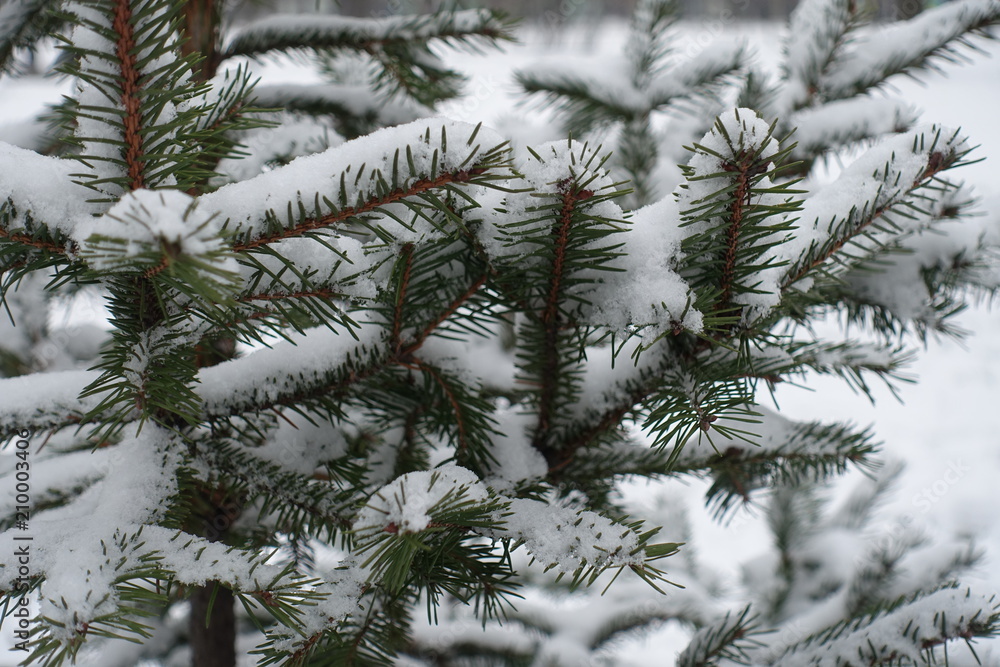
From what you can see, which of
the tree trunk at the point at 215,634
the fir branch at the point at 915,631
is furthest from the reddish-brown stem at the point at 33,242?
the fir branch at the point at 915,631

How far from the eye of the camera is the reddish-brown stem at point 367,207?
0.43 metres

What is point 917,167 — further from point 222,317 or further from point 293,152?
point 293,152

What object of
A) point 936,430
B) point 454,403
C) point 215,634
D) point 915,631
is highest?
point 936,430

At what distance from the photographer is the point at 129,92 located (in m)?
0.41

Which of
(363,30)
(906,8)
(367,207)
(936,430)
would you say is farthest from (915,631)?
(936,430)

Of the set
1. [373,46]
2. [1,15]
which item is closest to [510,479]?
[373,46]

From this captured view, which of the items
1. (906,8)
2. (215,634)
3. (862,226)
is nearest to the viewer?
(862,226)

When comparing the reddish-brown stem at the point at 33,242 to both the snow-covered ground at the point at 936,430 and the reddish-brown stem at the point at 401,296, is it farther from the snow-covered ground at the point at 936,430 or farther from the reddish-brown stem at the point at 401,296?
the snow-covered ground at the point at 936,430

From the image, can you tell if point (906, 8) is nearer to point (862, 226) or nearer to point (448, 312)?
point (862, 226)

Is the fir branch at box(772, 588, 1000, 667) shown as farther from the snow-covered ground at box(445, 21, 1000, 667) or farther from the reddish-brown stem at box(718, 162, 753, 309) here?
the snow-covered ground at box(445, 21, 1000, 667)

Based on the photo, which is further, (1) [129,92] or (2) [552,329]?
(2) [552,329]

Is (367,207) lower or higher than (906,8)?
lower

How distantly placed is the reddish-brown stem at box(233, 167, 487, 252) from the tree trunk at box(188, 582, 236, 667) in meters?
0.64

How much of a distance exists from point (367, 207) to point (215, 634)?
2.43 ft
